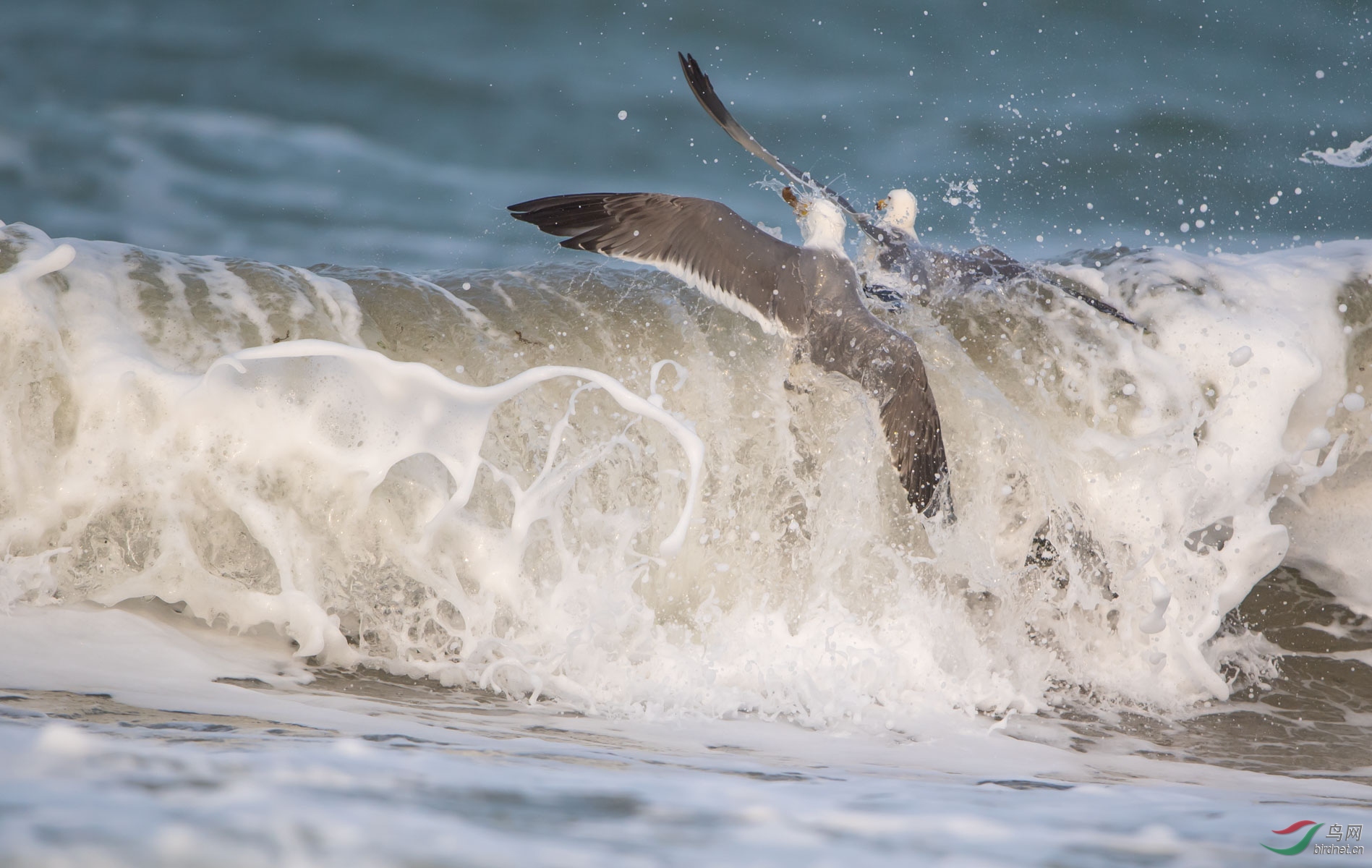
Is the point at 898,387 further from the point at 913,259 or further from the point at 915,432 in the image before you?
the point at 913,259

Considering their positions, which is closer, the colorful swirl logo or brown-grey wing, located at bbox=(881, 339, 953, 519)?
the colorful swirl logo

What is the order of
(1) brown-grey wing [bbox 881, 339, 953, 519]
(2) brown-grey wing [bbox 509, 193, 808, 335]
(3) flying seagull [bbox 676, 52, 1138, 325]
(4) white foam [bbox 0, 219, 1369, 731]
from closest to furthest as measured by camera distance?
(4) white foam [bbox 0, 219, 1369, 731]
(1) brown-grey wing [bbox 881, 339, 953, 519]
(2) brown-grey wing [bbox 509, 193, 808, 335]
(3) flying seagull [bbox 676, 52, 1138, 325]

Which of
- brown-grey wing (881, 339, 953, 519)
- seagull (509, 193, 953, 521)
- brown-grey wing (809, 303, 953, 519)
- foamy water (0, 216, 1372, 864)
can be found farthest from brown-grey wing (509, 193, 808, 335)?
brown-grey wing (881, 339, 953, 519)

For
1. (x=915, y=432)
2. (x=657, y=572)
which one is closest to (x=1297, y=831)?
(x=915, y=432)

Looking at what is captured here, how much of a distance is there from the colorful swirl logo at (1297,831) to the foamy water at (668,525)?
2.2 inches

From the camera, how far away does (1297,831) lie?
6.53 ft

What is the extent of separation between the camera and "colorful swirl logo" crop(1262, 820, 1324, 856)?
1.82 m

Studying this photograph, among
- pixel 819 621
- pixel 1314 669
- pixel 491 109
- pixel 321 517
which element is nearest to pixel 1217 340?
pixel 1314 669

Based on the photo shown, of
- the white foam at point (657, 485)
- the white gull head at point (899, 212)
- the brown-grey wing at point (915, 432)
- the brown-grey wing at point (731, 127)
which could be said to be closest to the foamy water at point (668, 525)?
the white foam at point (657, 485)

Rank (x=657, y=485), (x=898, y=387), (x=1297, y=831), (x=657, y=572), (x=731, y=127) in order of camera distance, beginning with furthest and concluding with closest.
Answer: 1. (x=657, y=485)
2. (x=657, y=572)
3. (x=731, y=127)
4. (x=898, y=387)
5. (x=1297, y=831)

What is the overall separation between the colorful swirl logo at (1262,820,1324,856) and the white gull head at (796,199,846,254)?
2.13 metres

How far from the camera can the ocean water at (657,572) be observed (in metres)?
1.78
